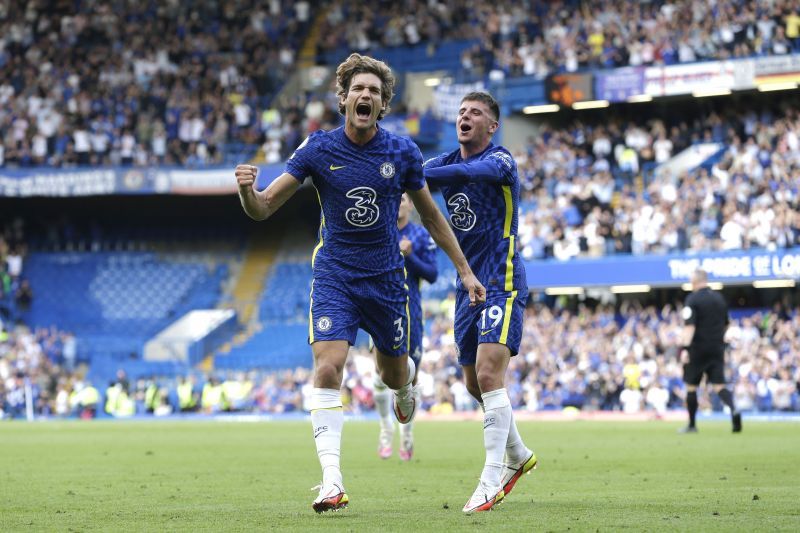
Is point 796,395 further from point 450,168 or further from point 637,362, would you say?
point 450,168

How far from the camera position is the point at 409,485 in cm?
1075

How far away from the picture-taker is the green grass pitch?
7.66 m

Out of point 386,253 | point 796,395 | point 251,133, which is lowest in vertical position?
point 796,395

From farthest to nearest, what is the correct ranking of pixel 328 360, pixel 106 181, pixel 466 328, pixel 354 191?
pixel 106 181 < pixel 466 328 < pixel 354 191 < pixel 328 360

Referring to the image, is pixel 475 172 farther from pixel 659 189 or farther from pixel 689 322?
pixel 659 189

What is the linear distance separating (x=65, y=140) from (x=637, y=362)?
21.6 meters

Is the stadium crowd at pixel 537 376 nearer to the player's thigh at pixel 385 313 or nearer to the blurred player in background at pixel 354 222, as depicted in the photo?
the player's thigh at pixel 385 313

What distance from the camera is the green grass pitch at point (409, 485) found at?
7.66 m

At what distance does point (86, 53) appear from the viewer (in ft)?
149

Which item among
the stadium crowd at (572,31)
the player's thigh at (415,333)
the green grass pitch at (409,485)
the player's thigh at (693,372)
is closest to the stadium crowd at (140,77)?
the stadium crowd at (572,31)

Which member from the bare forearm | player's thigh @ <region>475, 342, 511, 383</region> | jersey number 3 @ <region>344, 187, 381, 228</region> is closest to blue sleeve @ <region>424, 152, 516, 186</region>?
jersey number 3 @ <region>344, 187, 381, 228</region>

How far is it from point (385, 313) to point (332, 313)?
452mm

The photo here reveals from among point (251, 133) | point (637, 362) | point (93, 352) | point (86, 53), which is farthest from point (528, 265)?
point (86, 53)

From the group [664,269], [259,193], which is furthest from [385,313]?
[664,269]
